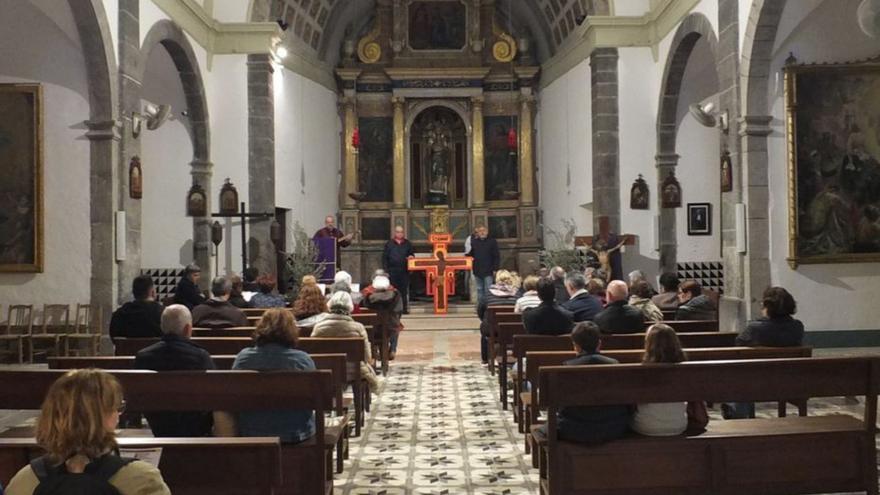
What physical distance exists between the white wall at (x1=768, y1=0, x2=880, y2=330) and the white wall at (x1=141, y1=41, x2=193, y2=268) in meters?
9.64

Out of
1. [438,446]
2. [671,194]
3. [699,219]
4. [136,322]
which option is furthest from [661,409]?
[699,219]

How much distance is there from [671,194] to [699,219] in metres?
0.67

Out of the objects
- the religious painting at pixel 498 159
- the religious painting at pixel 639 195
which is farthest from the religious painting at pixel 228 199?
the religious painting at pixel 498 159

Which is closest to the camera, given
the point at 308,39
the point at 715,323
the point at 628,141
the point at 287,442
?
the point at 287,442

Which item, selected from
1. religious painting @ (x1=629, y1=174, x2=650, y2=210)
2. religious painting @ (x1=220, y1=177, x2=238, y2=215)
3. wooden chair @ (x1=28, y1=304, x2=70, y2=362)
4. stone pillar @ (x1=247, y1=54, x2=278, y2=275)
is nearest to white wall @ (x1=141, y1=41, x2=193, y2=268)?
religious painting @ (x1=220, y1=177, x2=238, y2=215)

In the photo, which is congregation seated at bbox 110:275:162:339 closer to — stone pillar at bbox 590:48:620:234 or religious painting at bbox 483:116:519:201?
stone pillar at bbox 590:48:620:234

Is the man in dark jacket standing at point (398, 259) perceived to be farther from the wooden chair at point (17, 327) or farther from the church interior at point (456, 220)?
the wooden chair at point (17, 327)

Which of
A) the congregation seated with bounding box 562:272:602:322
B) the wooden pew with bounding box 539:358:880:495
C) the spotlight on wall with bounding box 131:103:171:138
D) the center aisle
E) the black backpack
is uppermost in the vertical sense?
the spotlight on wall with bounding box 131:103:171:138

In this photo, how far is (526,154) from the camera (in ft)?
69.0

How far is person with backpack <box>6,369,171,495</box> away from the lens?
2.47 metres

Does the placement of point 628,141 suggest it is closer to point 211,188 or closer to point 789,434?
point 211,188

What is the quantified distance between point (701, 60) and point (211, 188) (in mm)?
8893

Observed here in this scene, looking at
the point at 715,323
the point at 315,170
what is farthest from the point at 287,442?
the point at 315,170

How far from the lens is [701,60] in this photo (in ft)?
49.6
